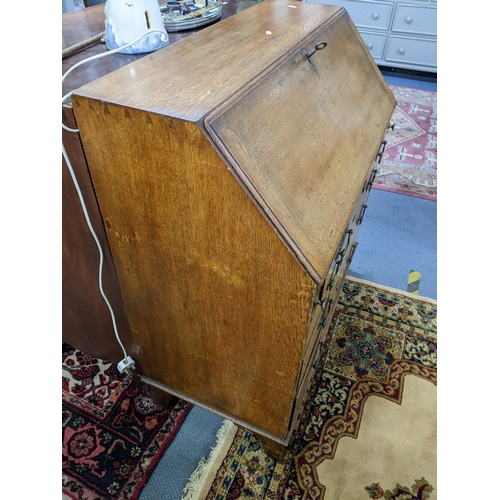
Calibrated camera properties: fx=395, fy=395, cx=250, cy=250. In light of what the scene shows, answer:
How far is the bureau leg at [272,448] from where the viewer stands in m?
1.14

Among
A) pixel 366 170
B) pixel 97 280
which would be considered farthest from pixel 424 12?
pixel 97 280

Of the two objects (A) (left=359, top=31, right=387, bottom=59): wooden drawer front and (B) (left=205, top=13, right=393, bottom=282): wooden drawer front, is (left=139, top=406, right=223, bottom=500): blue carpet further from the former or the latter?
(A) (left=359, top=31, right=387, bottom=59): wooden drawer front

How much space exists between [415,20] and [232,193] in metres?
3.62

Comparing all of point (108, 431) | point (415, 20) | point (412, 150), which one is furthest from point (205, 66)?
point (415, 20)

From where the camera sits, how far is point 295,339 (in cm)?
83

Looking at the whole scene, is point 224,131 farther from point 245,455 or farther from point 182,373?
point 245,455

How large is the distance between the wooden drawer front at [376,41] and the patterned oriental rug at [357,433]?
→ 2926 millimetres

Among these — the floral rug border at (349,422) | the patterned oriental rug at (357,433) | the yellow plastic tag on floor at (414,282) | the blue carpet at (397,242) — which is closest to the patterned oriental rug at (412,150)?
the blue carpet at (397,242)

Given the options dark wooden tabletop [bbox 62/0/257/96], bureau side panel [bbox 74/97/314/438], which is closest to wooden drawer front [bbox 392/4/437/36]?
dark wooden tabletop [bbox 62/0/257/96]

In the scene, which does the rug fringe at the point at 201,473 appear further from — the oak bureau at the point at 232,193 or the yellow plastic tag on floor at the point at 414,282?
the yellow plastic tag on floor at the point at 414,282

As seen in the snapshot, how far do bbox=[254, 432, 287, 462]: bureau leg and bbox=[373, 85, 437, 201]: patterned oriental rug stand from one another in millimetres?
1798

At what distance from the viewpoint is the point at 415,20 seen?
11.2 ft

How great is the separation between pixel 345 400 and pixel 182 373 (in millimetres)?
626

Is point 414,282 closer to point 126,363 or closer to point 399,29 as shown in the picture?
point 126,363
